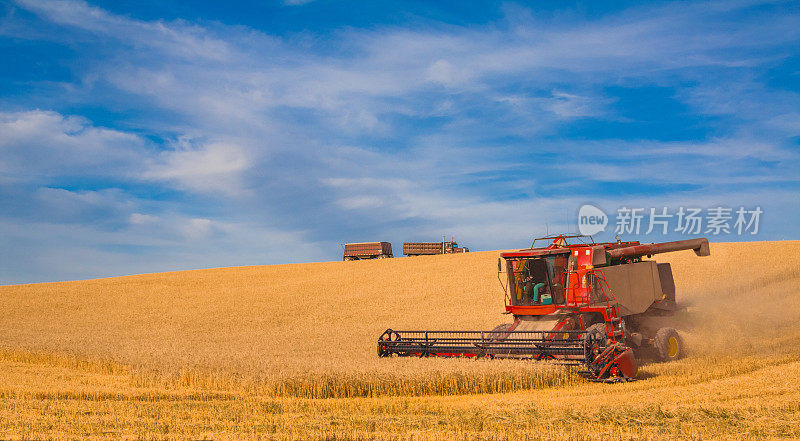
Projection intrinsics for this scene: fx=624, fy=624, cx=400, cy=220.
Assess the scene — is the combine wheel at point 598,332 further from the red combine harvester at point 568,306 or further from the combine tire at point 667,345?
the combine tire at point 667,345

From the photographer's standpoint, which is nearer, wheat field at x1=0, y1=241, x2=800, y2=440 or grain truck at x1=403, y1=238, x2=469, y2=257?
wheat field at x1=0, y1=241, x2=800, y2=440

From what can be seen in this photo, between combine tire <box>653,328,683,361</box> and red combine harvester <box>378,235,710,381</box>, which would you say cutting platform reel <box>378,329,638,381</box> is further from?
combine tire <box>653,328,683,361</box>

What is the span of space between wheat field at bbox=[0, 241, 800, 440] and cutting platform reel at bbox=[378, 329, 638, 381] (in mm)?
391

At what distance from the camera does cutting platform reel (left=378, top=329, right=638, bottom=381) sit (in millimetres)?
10961

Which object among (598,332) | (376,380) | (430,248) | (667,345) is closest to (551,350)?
(598,332)

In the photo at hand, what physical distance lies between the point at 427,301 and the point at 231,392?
52.0ft

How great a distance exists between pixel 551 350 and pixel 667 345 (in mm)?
3593

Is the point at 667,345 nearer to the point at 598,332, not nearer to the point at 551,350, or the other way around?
the point at 598,332

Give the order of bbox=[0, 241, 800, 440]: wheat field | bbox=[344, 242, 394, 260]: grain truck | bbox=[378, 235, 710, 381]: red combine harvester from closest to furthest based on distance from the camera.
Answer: bbox=[0, 241, 800, 440]: wheat field < bbox=[378, 235, 710, 381]: red combine harvester < bbox=[344, 242, 394, 260]: grain truck

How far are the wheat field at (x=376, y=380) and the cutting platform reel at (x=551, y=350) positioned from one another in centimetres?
39

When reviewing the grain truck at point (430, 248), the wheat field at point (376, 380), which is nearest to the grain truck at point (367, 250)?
the grain truck at point (430, 248)

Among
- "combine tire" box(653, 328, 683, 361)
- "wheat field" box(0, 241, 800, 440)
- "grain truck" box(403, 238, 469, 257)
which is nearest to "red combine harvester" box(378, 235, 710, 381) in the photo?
"combine tire" box(653, 328, 683, 361)

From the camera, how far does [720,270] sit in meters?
26.6

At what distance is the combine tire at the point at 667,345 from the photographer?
13363 mm
